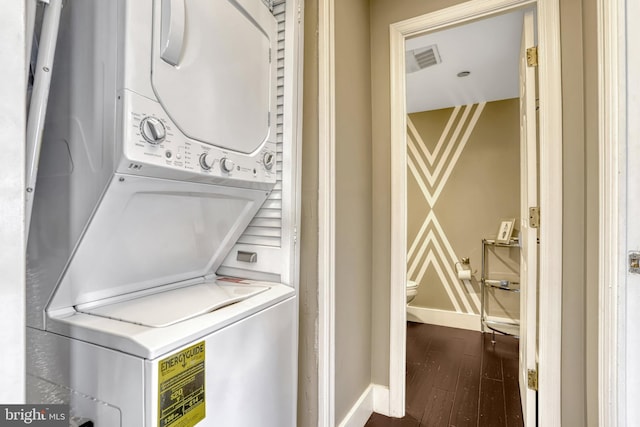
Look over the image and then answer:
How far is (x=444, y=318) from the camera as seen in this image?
11.1 feet

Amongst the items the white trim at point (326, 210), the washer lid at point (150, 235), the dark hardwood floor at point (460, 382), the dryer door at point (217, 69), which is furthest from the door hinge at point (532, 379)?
the dryer door at point (217, 69)

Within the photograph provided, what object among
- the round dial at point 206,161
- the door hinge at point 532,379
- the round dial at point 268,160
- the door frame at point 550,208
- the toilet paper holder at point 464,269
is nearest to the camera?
the round dial at point 206,161

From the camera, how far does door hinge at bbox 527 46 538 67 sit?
5.12 ft

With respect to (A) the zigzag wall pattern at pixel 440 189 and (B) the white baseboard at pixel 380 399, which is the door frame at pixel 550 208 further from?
(A) the zigzag wall pattern at pixel 440 189

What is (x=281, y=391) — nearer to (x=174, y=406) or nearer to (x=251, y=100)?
(x=174, y=406)

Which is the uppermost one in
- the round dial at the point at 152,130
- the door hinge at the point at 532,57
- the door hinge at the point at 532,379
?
the door hinge at the point at 532,57

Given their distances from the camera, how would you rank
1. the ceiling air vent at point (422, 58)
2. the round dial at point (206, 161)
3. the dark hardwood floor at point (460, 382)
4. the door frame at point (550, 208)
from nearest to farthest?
the round dial at point (206, 161)
the door frame at point (550, 208)
the dark hardwood floor at point (460, 382)
the ceiling air vent at point (422, 58)

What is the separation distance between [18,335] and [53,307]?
0.43 m

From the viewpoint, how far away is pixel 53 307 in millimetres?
768

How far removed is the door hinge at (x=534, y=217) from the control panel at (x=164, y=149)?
4.74ft

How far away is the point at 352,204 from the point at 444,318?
8.00ft

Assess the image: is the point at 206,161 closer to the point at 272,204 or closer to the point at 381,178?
the point at 272,204

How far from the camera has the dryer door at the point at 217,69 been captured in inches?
30.3
